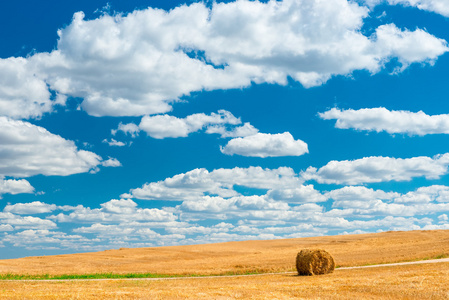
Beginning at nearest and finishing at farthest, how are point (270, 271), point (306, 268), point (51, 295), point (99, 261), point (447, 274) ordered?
point (51, 295) < point (447, 274) < point (306, 268) < point (270, 271) < point (99, 261)

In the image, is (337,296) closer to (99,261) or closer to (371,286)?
(371,286)

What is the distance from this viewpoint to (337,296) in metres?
22.1

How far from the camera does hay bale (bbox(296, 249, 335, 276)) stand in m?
39.0

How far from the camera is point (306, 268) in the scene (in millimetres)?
39031

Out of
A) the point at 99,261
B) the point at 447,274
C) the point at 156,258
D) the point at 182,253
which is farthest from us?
the point at 182,253

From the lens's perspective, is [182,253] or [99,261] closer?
[99,261]

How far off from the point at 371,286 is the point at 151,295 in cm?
1157

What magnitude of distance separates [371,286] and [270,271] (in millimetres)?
20372

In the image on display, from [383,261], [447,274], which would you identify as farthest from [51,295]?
[383,261]

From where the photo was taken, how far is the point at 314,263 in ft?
128

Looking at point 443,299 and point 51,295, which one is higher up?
point 51,295

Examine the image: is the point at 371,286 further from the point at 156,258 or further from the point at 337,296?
the point at 156,258

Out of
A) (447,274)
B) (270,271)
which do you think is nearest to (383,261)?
(270,271)

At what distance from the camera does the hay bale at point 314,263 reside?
1534 inches
